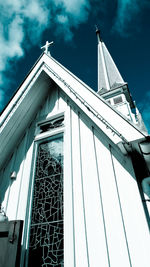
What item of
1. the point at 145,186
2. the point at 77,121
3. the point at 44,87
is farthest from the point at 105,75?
the point at 145,186

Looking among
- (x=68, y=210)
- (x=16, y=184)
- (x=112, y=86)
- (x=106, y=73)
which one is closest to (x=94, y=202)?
(x=68, y=210)

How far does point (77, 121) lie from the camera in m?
2.97

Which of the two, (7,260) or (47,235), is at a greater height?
(47,235)

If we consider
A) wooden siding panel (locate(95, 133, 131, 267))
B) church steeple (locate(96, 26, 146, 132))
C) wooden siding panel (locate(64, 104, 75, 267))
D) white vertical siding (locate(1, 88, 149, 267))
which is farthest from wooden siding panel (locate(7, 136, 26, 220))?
church steeple (locate(96, 26, 146, 132))

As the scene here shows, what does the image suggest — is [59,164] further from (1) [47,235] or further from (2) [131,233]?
(2) [131,233]

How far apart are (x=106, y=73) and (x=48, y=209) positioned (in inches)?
546

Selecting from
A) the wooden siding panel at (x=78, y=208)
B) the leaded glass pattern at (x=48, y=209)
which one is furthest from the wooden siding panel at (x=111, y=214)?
the leaded glass pattern at (x=48, y=209)

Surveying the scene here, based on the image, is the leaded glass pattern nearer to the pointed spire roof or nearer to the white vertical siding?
the white vertical siding

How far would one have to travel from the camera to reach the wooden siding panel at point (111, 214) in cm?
167

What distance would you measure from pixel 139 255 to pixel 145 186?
2.13ft

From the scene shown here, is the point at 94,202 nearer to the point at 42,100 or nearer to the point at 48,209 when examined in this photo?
the point at 48,209

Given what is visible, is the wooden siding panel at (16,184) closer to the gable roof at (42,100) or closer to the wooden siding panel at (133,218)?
the gable roof at (42,100)

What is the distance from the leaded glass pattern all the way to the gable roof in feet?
2.56

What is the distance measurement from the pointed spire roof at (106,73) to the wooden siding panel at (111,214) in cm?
1120
